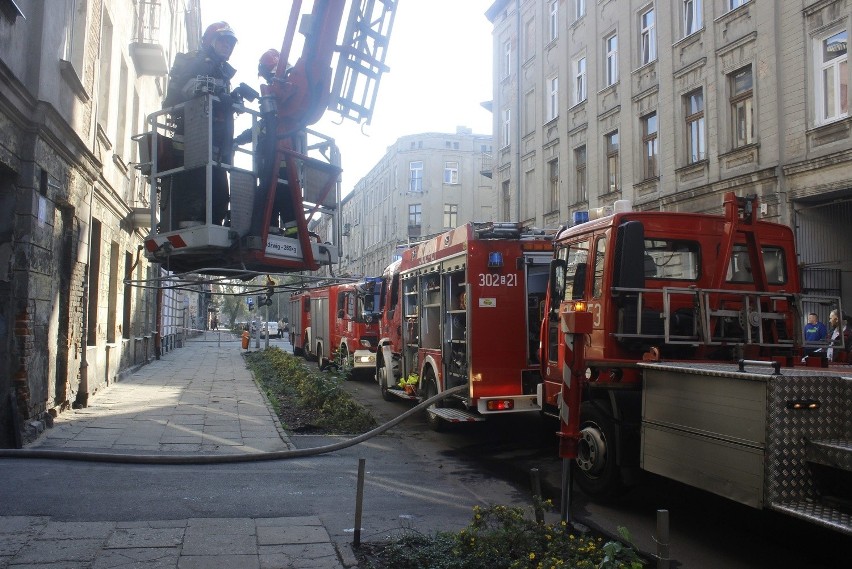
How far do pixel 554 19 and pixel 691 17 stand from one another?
8.63 metres

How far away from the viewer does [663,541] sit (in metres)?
3.46

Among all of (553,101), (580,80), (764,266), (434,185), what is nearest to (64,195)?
(764,266)

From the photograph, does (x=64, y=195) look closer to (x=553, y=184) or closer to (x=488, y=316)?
(x=488, y=316)

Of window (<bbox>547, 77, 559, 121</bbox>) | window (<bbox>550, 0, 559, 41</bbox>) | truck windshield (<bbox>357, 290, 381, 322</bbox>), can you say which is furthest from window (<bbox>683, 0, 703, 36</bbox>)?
truck windshield (<bbox>357, 290, 381, 322</bbox>)

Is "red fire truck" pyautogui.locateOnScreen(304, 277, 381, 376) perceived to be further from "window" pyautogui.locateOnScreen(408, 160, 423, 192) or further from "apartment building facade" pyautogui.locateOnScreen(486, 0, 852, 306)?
"window" pyautogui.locateOnScreen(408, 160, 423, 192)

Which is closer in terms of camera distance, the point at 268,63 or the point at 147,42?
the point at 268,63

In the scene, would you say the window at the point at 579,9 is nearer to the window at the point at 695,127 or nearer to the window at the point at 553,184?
the window at the point at 553,184

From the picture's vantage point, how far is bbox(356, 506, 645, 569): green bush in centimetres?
406

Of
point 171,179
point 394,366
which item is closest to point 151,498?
point 171,179

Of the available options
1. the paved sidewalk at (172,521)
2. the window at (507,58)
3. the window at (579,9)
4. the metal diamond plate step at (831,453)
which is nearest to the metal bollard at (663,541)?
the metal diamond plate step at (831,453)

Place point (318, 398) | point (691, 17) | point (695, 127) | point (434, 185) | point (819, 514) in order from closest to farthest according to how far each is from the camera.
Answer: point (819, 514) < point (318, 398) < point (695, 127) < point (691, 17) < point (434, 185)

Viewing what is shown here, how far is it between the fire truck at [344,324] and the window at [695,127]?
9.05 meters

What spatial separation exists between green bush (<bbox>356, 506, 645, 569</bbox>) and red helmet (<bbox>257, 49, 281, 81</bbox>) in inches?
200

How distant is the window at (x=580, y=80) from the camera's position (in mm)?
23812
